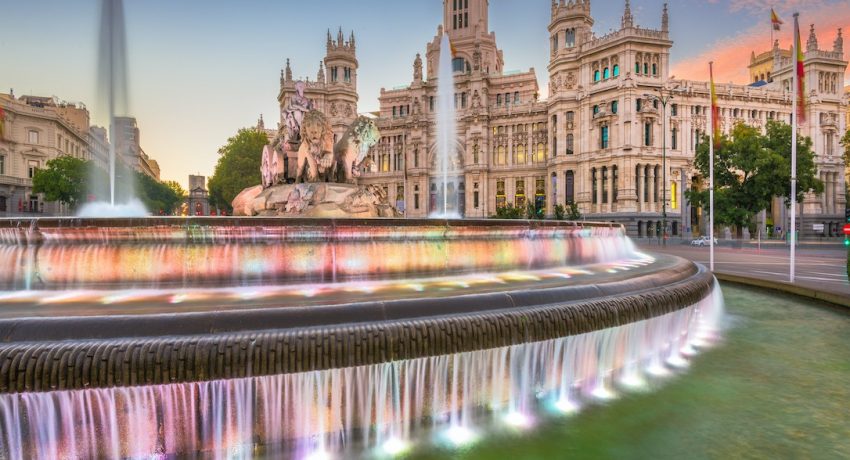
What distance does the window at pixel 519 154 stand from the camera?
68.1m

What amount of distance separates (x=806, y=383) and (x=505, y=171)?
64002 mm

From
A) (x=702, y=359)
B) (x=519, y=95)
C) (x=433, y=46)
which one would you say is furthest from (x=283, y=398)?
(x=433, y=46)

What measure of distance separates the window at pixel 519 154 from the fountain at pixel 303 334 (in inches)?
2449

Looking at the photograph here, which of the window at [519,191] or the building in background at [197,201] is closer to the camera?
the window at [519,191]

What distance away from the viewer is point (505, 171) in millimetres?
68375

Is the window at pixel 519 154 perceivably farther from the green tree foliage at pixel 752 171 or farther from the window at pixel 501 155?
the green tree foliage at pixel 752 171

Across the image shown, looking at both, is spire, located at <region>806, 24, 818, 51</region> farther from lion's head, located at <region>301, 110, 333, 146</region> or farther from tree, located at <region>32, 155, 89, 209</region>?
tree, located at <region>32, 155, 89, 209</region>

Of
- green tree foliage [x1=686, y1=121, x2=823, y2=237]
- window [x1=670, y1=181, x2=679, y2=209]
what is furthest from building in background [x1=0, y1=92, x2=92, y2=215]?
window [x1=670, y1=181, x2=679, y2=209]

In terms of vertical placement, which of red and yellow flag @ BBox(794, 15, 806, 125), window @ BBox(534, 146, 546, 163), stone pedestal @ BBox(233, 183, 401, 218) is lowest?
stone pedestal @ BBox(233, 183, 401, 218)

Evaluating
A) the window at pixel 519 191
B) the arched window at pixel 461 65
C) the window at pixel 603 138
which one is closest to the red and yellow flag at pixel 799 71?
the window at pixel 603 138

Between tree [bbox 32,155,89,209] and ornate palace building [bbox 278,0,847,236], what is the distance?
33.2 m

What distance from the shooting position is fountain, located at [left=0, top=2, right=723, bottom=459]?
3461mm

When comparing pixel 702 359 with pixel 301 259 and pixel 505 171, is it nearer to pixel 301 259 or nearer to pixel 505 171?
pixel 301 259

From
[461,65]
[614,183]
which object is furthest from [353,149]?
[461,65]
